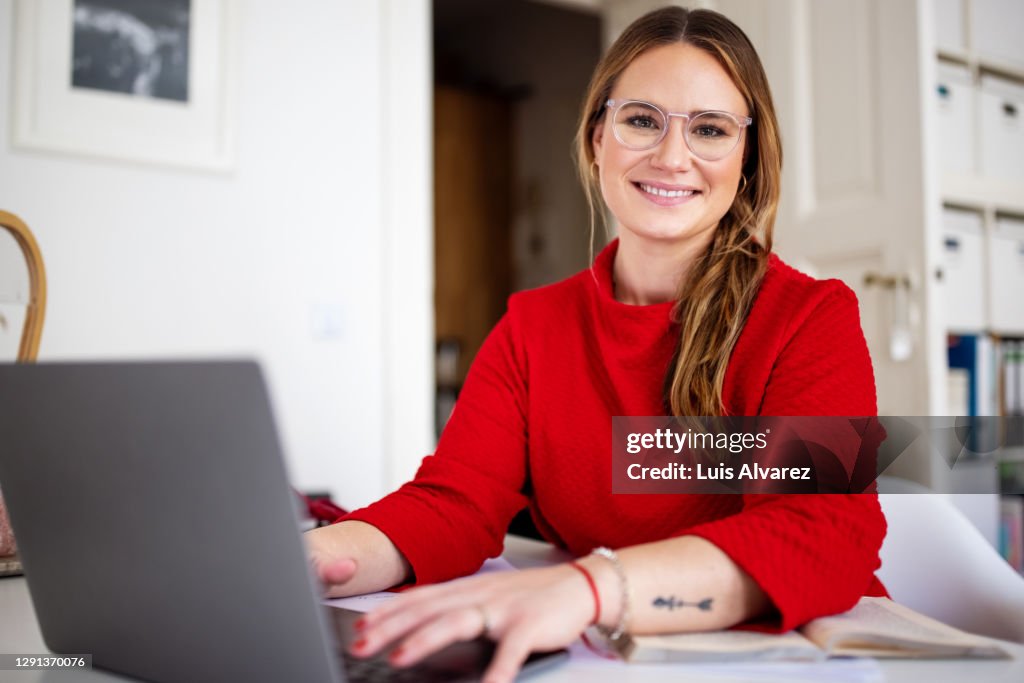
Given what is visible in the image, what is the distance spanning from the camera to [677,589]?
661mm

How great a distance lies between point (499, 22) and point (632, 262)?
4.34m

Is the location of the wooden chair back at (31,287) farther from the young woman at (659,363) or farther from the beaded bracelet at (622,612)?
the beaded bracelet at (622,612)

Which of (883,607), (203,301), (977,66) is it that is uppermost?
(977,66)

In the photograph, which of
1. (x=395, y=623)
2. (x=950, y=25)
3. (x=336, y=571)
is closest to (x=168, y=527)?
(x=395, y=623)

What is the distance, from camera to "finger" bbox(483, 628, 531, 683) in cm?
55

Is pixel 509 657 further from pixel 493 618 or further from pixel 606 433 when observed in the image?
pixel 606 433

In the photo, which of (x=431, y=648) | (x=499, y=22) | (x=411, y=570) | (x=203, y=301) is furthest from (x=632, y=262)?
(x=499, y=22)

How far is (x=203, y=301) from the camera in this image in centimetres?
247

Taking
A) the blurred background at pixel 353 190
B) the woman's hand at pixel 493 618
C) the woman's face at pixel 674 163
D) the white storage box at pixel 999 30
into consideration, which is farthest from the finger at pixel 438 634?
the white storage box at pixel 999 30

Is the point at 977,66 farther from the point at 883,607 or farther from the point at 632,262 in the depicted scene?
the point at 883,607

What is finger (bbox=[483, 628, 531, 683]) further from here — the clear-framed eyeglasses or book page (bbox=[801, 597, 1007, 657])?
the clear-framed eyeglasses

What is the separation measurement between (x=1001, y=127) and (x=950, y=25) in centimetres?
38

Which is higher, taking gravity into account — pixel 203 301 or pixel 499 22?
pixel 499 22

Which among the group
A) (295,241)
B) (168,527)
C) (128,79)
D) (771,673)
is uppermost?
(128,79)
